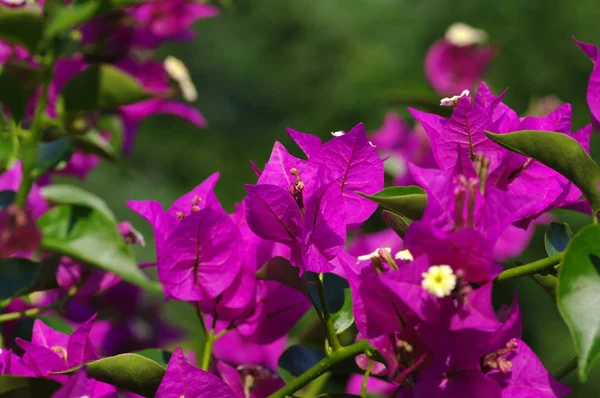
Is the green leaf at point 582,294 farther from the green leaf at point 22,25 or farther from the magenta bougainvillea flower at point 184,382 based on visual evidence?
the green leaf at point 22,25

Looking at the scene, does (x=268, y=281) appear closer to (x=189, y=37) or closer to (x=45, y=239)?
(x=45, y=239)

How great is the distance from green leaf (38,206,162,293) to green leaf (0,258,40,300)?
5 centimetres

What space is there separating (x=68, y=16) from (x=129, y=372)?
46cm

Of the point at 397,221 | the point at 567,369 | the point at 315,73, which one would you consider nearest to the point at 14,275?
the point at 397,221

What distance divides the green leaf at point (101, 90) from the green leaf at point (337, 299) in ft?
1.25

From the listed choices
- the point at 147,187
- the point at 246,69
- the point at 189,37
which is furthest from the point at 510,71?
the point at 189,37

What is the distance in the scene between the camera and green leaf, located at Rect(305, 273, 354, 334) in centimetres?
63

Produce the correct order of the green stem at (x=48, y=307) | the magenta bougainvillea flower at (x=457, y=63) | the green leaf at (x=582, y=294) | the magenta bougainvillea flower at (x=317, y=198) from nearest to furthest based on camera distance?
the green leaf at (x=582, y=294) < the magenta bougainvillea flower at (x=317, y=198) < the green stem at (x=48, y=307) < the magenta bougainvillea flower at (x=457, y=63)

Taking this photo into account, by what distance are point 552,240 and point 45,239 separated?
1.69 ft

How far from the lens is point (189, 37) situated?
1256 mm

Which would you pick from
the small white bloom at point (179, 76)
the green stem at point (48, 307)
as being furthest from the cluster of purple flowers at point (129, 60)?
the green stem at point (48, 307)

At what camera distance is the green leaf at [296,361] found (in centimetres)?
72

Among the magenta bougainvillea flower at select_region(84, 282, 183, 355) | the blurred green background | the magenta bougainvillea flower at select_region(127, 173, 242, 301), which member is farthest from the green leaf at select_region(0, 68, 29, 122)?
the blurred green background

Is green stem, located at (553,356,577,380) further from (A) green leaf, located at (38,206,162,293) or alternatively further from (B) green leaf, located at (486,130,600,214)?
(A) green leaf, located at (38,206,162,293)
